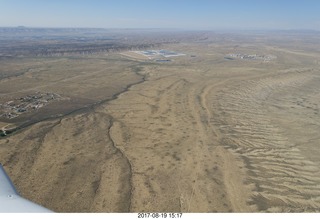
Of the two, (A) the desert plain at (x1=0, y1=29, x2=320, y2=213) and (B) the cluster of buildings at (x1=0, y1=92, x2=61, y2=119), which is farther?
(B) the cluster of buildings at (x1=0, y1=92, x2=61, y2=119)

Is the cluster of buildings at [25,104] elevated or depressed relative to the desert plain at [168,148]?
depressed

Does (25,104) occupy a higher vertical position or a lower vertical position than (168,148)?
lower

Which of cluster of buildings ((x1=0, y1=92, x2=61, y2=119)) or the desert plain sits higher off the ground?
the desert plain

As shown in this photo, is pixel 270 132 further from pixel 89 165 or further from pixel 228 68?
pixel 228 68

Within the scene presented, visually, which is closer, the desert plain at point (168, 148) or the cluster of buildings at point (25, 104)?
the desert plain at point (168, 148)

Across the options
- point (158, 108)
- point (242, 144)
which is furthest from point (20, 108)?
point (242, 144)
